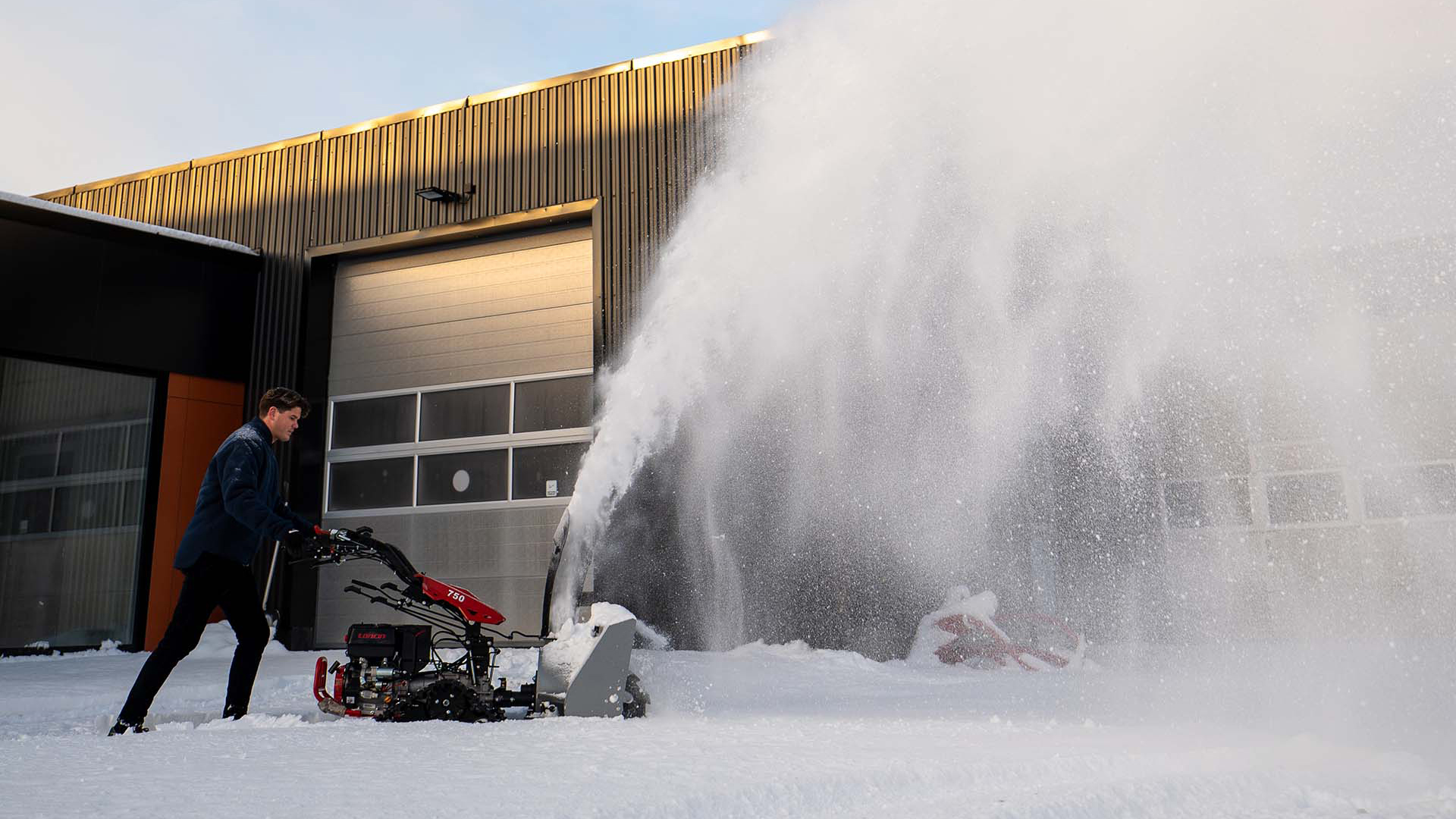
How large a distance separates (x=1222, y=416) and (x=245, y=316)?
34.4 ft

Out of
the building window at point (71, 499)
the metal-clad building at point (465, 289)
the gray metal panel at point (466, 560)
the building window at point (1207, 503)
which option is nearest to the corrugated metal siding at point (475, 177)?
the metal-clad building at point (465, 289)

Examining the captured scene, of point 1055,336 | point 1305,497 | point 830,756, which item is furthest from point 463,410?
point 1305,497

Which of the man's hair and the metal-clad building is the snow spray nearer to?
the metal-clad building

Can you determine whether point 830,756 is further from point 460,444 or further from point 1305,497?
point 1305,497

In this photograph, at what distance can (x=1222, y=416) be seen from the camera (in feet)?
33.8

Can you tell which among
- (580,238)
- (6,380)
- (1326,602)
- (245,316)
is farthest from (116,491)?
(1326,602)

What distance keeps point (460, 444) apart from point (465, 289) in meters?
1.70

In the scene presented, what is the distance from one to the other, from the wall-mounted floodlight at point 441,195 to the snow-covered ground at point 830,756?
634cm

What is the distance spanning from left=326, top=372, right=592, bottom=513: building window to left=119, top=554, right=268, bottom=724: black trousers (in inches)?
210

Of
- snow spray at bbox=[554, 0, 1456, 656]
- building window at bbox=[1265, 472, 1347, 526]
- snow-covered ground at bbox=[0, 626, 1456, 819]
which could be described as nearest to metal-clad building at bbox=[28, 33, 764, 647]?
snow spray at bbox=[554, 0, 1456, 656]

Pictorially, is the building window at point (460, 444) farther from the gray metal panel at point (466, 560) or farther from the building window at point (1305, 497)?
the building window at point (1305, 497)

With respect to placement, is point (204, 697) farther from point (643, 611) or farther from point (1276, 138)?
point (1276, 138)

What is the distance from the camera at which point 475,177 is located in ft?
36.1

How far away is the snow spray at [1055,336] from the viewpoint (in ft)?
20.3
